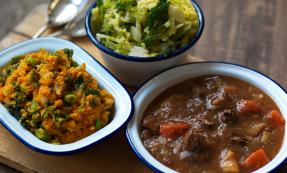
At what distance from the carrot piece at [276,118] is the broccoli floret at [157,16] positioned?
112 centimetres

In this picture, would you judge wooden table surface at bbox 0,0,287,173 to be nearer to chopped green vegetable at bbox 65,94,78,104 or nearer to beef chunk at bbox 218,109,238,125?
beef chunk at bbox 218,109,238,125

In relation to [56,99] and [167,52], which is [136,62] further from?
[56,99]

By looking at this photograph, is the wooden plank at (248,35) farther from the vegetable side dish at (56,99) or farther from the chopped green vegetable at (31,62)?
the chopped green vegetable at (31,62)

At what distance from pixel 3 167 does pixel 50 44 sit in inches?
43.6

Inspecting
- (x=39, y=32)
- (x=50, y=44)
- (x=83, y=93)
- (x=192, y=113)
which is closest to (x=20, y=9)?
(x=39, y=32)

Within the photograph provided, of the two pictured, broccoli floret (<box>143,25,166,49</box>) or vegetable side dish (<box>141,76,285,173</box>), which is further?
broccoli floret (<box>143,25,166,49</box>)

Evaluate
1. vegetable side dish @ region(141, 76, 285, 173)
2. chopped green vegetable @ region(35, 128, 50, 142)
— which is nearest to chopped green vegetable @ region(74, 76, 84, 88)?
chopped green vegetable @ region(35, 128, 50, 142)

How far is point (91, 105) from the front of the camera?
315cm

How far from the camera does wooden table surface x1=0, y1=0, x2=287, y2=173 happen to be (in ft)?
14.2

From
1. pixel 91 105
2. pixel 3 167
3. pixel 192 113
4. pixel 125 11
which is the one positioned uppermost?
pixel 125 11

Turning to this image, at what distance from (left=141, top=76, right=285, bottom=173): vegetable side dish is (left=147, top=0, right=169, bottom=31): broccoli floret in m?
0.53

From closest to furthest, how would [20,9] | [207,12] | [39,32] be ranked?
1. [39,32]
2. [207,12]
3. [20,9]

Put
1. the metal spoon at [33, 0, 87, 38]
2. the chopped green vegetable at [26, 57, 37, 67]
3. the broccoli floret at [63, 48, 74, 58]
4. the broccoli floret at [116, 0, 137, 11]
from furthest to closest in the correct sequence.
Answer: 1. the metal spoon at [33, 0, 87, 38]
2. the broccoli floret at [116, 0, 137, 11]
3. the broccoli floret at [63, 48, 74, 58]
4. the chopped green vegetable at [26, 57, 37, 67]

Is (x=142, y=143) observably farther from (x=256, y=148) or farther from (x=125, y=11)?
(x=125, y=11)
